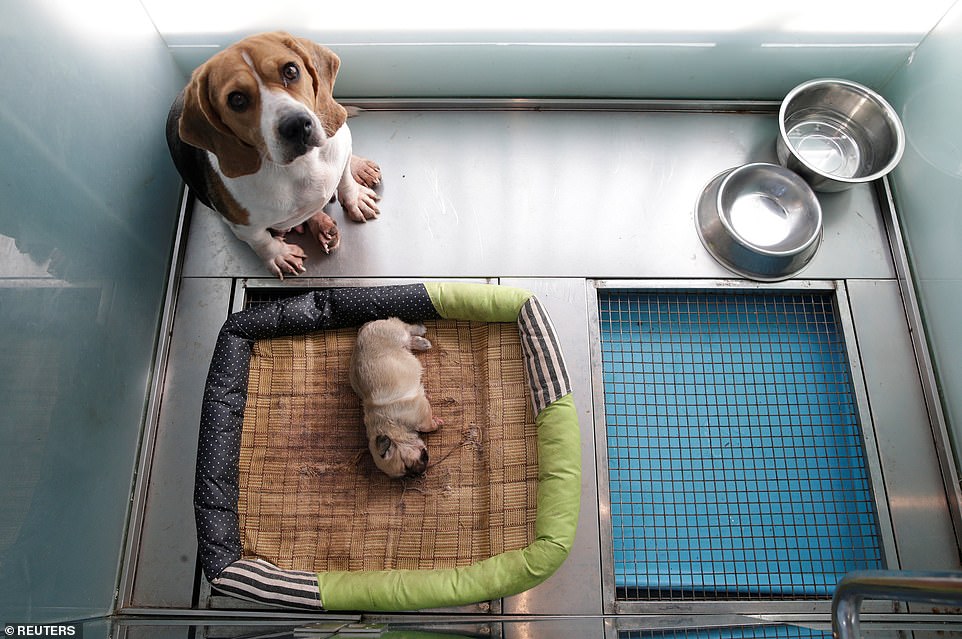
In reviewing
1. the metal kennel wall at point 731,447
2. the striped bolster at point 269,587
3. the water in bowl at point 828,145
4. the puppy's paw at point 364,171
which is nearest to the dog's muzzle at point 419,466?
the striped bolster at point 269,587

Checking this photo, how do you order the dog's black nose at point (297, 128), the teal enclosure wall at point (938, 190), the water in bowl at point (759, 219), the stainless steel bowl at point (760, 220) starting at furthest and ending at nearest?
the water in bowl at point (759, 219) < the stainless steel bowl at point (760, 220) < the teal enclosure wall at point (938, 190) < the dog's black nose at point (297, 128)

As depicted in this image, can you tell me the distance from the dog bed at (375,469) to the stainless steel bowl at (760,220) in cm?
89

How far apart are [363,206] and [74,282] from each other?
1083mm

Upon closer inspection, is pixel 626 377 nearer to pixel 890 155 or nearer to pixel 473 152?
pixel 473 152

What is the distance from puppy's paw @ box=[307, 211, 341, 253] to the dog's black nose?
0.81m

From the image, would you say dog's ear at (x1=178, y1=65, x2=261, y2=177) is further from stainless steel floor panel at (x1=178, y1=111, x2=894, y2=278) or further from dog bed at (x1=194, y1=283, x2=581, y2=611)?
stainless steel floor panel at (x1=178, y1=111, x2=894, y2=278)

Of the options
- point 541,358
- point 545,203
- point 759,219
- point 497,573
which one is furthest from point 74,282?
point 759,219

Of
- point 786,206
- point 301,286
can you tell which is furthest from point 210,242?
point 786,206

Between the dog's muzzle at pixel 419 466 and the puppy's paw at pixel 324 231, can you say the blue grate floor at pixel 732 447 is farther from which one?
the puppy's paw at pixel 324 231

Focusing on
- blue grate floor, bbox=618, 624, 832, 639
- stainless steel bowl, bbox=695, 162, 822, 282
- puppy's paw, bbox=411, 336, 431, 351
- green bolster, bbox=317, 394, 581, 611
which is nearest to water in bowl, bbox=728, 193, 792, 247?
stainless steel bowl, bbox=695, 162, 822, 282

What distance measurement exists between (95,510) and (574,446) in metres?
1.62

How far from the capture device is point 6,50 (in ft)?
6.32

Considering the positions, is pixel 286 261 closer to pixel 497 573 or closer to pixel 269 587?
pixel 269 587

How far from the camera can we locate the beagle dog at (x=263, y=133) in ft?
6.16
